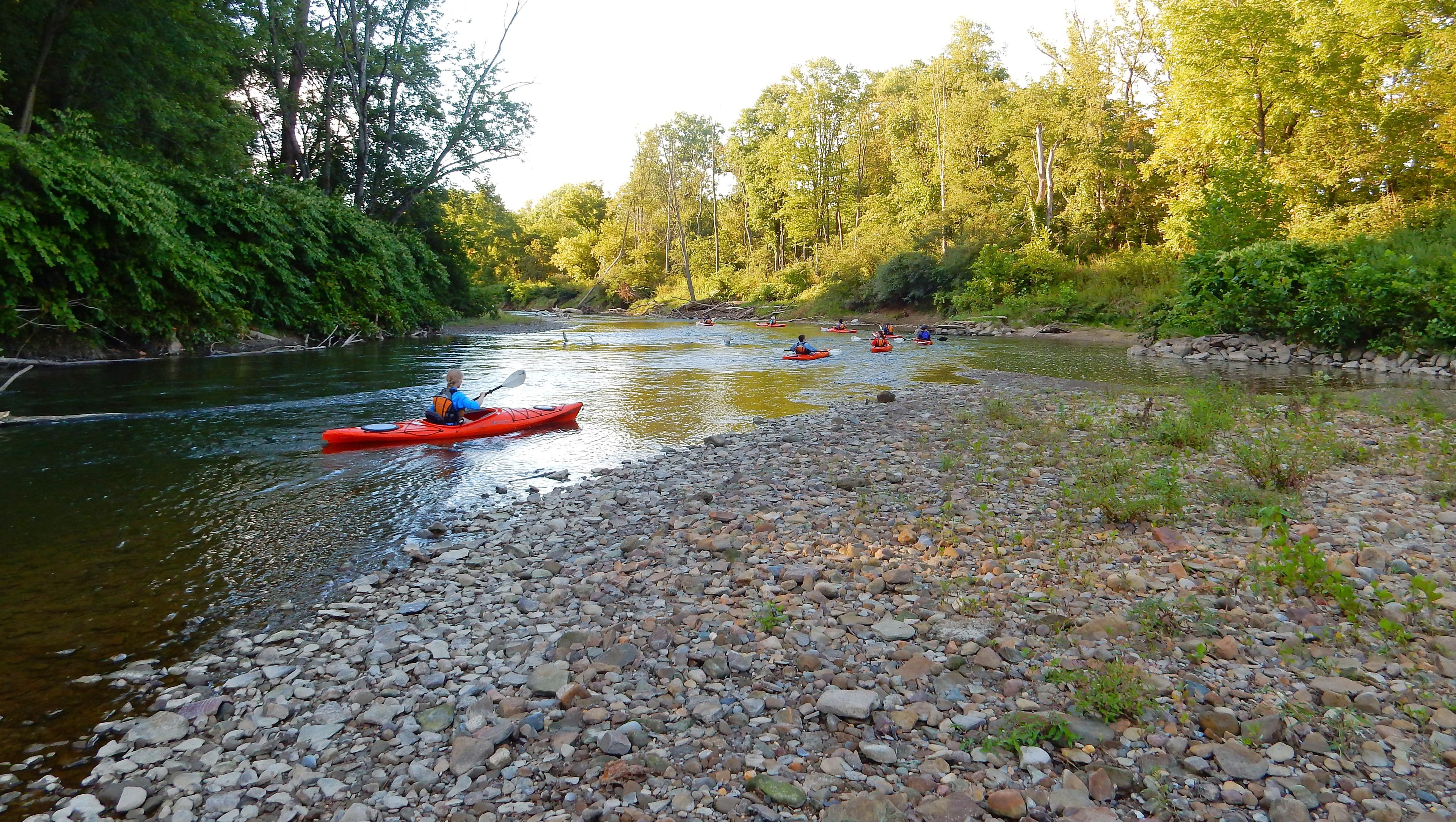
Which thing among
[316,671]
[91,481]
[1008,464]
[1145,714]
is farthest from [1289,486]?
[91,481]

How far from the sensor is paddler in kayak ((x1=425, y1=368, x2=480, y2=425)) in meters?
10.9

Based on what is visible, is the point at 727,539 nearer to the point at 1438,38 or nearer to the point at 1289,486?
the point at 1289,486

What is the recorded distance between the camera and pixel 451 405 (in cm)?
1091

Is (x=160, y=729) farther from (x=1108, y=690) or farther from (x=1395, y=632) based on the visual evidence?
(x=1395, y=632)

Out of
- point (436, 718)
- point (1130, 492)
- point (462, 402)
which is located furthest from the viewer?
point (462, 402)

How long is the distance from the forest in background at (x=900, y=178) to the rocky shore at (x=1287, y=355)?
38 centimetres

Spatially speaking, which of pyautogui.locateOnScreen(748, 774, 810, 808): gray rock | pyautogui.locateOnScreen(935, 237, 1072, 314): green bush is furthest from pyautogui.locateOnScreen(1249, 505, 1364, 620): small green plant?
pyautogui.locateOnScreen(935, 237, 1072, 314): green bush

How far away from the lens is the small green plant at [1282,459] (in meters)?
6.31

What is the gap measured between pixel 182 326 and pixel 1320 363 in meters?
29.1

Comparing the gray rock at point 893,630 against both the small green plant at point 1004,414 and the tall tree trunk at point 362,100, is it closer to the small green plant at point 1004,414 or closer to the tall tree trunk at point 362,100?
the small green plant at point 1004,414

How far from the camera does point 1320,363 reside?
17719 mm

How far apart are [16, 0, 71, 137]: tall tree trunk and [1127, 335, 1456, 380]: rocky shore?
28.9 meters

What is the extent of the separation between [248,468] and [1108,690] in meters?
9.58

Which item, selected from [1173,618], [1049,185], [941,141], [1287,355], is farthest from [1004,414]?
[941,141]
